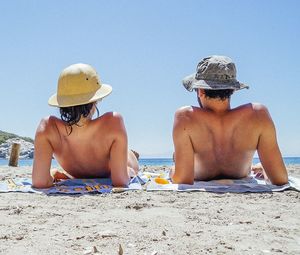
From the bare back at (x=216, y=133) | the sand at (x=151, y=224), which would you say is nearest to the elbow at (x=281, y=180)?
the bare back at (x=216, y=133)

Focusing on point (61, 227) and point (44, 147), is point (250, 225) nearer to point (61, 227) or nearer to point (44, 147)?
point (61, 227)

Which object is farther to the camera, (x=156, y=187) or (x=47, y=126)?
(x=47, y=126)

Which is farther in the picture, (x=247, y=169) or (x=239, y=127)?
(x=247, y=169)

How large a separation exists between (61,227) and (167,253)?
0.78 meters

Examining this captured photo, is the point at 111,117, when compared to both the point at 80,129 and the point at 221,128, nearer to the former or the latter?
the point at 80,129

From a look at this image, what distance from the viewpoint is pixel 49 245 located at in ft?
6.82

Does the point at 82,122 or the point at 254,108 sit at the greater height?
the point at 254,108

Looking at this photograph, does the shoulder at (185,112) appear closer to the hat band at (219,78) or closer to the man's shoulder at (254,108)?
the hat band at (219,78)

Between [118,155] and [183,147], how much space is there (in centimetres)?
67

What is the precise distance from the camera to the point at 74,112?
4207 mm

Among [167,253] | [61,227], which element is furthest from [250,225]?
[61,227]

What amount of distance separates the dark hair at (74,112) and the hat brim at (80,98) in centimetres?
9

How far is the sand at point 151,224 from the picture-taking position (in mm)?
2047

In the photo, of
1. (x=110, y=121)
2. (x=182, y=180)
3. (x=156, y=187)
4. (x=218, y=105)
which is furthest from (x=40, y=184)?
(x=218, y=105)
